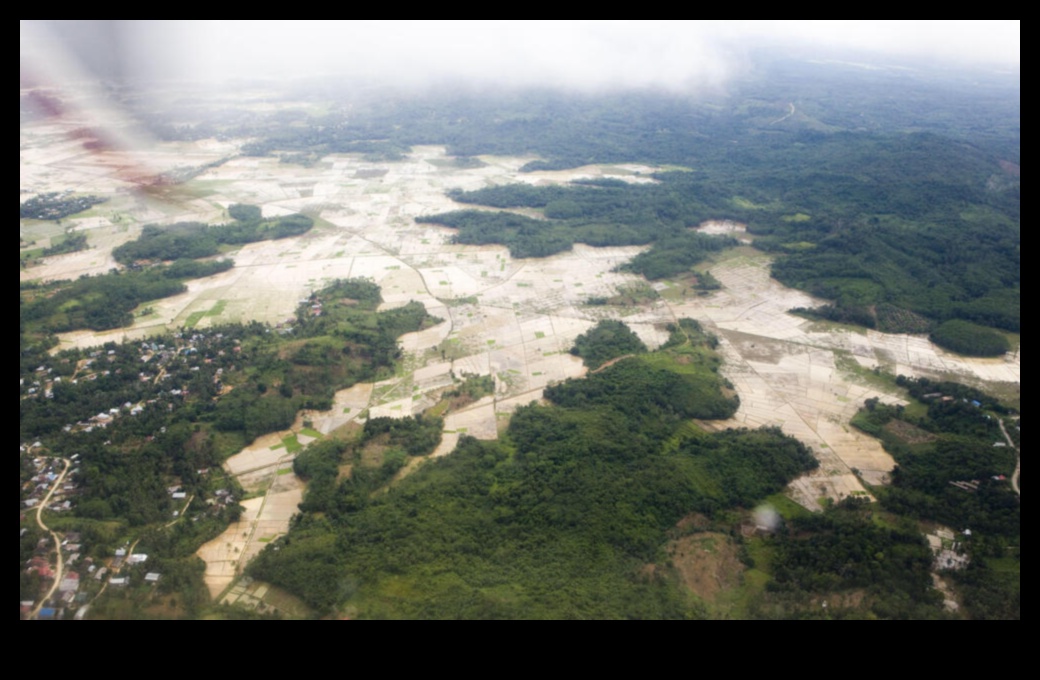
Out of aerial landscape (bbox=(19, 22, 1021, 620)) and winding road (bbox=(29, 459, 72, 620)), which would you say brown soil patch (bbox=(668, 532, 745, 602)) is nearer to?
aerial landscape (bbox=(19, 22, 1021, 620))

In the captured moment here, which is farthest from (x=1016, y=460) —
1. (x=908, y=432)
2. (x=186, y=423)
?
(x=186, y=423)

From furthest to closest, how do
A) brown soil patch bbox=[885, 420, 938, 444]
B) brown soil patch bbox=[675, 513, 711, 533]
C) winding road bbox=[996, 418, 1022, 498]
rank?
brown soil patch bbox=[885, 420, 938, 444] → winding road bbox=[996, 418, 1022, 498] → brown soil patch bbox=[675, 513, 711, 533]

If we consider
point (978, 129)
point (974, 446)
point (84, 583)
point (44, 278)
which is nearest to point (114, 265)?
point (44, 278)

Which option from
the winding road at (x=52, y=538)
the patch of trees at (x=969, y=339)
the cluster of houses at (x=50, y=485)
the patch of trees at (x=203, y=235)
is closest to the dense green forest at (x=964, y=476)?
the patch of trees at (x=969, y=339)

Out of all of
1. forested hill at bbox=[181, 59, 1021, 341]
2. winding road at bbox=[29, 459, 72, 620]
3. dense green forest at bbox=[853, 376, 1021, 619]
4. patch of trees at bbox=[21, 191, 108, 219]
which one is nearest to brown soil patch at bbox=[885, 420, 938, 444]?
dense green forest at bbox=[853, 376, 1021, 619]

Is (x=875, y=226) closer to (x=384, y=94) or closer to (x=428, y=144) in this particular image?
(x=428, y=144)

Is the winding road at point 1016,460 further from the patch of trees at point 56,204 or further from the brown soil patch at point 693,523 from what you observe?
the patch of trees at point 56,204
